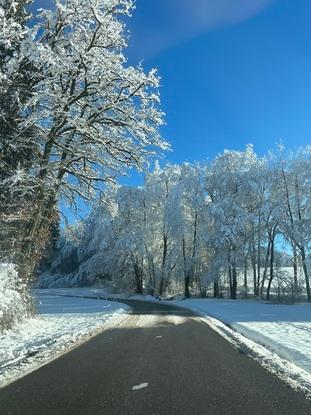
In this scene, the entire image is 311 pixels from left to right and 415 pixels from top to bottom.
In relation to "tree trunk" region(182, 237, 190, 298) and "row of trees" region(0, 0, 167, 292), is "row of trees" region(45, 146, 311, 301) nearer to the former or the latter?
"tree trunk" region(182, 237, 190, 298)

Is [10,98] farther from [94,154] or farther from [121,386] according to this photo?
[121,386]

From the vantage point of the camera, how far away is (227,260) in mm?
51219

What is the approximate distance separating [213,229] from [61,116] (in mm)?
36824

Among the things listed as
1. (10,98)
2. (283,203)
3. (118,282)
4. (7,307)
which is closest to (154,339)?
(7,307)

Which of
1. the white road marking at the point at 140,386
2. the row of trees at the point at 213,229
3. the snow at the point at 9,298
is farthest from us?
the row of trees at the point at 213,229

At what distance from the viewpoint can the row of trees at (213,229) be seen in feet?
164

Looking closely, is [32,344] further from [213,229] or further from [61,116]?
[213,229]

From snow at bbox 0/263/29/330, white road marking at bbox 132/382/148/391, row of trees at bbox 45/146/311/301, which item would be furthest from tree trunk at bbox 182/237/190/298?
white road marking at bbox 132/382/148/391

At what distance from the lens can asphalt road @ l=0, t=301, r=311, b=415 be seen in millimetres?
6465

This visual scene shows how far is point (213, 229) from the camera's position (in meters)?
53.8

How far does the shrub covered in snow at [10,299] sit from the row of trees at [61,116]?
61 cm

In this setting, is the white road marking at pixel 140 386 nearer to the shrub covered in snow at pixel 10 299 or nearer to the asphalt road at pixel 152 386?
the asphalt road at pixel 152 386

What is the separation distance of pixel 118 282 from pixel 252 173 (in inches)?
938

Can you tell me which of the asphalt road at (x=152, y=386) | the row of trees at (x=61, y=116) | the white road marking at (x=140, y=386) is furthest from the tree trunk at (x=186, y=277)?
the white road marking at (x=140, y=386)
